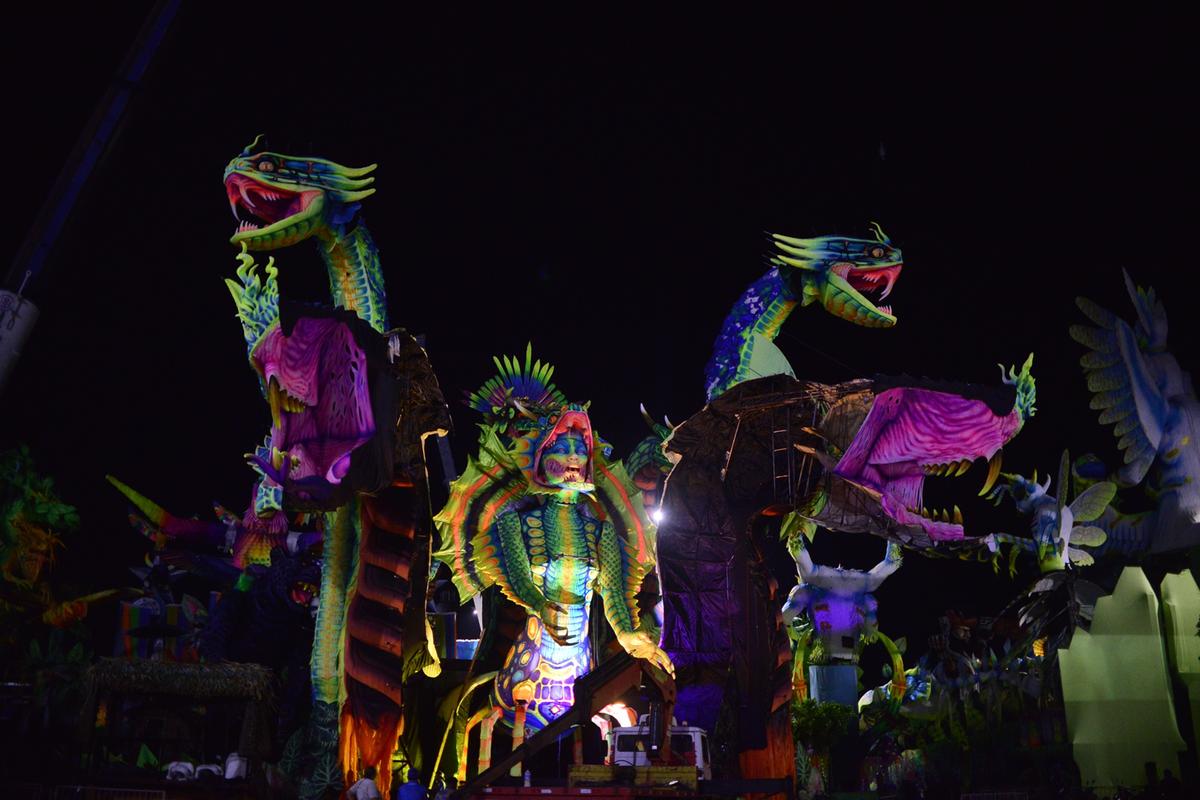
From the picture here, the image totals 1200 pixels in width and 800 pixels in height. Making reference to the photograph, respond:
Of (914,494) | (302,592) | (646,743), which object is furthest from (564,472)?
(302,592)

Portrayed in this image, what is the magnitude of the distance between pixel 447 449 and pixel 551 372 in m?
7.63

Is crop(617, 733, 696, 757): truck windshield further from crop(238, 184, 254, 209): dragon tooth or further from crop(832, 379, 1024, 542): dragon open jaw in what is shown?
crop(238, 184, 254, 209): dragon tooth

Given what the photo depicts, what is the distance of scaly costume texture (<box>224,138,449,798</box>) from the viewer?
10.5 metres

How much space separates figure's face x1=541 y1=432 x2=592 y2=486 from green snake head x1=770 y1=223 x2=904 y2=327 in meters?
3.26

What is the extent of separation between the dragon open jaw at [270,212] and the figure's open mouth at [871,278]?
5.91m

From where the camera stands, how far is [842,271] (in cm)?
1350

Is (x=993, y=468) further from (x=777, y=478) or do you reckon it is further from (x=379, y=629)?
(x=379, y=629)

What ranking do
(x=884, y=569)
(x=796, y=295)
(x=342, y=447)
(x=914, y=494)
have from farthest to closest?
(x=884, y=569) → (x=796, y=295) → (x=914, y=494) → (x=342, y=447)

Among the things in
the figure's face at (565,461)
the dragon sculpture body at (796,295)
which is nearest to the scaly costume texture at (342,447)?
the figure's face at (565,461)

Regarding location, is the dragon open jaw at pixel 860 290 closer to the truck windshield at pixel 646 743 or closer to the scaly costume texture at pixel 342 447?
the scaly costume texture at pixel 342 447

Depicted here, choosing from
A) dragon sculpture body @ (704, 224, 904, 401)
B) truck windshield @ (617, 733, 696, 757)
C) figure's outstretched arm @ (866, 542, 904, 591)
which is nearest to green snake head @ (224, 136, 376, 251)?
dragon sculpture body @ (704, 224, 904, 401)

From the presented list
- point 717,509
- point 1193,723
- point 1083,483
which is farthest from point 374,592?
point 1083,483

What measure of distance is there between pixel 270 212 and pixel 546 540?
4.54 m

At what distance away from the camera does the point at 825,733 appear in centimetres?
1480
